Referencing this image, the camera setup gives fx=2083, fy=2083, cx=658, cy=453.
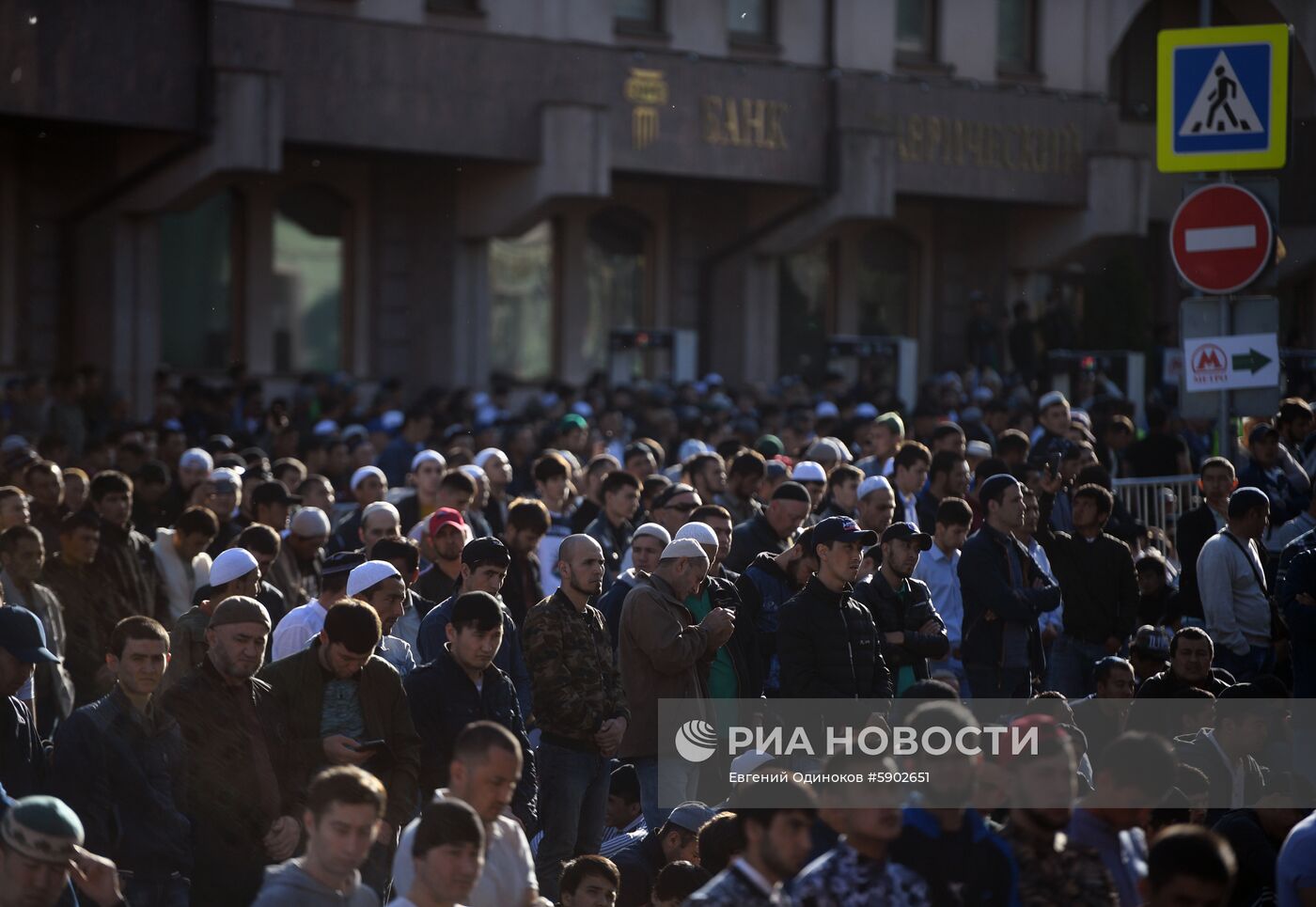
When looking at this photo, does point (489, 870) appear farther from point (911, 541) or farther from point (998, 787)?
point (911, 541)

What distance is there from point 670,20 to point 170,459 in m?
12.2

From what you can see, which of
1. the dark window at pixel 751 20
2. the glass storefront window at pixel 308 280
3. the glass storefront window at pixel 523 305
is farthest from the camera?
the dark window at pixel 751 20

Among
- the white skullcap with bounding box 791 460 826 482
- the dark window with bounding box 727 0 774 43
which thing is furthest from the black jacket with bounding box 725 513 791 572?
the dark window with bounding box 727 0 774 43

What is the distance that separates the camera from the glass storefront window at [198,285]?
24594 millimetres

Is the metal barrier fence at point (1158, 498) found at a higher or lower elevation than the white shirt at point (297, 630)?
higher

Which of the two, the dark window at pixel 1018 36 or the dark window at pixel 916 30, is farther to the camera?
the dark window at pixel 1018 36

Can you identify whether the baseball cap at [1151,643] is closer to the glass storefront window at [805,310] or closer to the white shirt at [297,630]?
the white shirt at [297,630]

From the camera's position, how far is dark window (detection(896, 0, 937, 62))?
1180 inches

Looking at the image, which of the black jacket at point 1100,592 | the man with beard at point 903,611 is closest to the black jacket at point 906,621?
the man with beard at point 903,611

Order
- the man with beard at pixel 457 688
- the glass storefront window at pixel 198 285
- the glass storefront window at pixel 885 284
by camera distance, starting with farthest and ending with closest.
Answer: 1. the glass storefront window at pixel 885 284
2. the glass storefront window at pixel 198 285
3. the man with beard at pixel 457 688

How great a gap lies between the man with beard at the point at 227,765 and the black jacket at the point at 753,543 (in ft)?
14.6

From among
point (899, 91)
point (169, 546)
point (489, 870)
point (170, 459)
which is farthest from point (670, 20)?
point (489, 870)

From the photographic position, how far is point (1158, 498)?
53.6 feet

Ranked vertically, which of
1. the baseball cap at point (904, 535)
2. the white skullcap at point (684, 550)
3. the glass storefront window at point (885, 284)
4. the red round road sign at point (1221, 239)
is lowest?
the white skullcap at point (684, 550)
